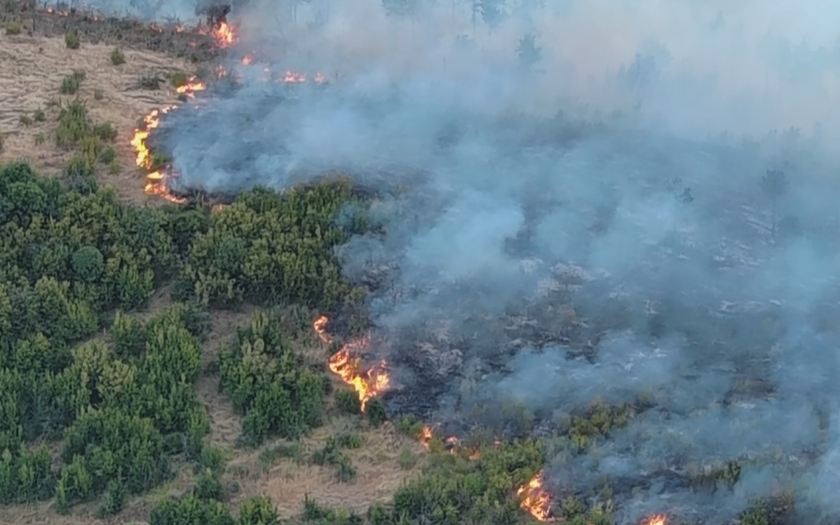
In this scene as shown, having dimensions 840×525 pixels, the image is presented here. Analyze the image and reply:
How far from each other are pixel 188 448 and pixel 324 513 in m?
2.65

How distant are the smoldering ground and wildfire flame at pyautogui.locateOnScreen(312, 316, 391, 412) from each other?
333 mm

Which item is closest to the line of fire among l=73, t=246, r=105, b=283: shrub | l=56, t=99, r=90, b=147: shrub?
l=56, t=99, r=90, b=147: shrub

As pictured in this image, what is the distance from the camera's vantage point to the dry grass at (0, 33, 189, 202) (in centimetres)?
2539

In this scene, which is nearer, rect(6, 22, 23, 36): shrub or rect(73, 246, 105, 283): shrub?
rect(73, 246, 105, 283): shrub

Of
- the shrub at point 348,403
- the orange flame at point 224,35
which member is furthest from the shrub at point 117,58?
the shrub at point 348,403

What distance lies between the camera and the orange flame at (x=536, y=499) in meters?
16.5

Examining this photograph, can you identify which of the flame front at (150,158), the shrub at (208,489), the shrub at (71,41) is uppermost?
the shrub at (71,41)

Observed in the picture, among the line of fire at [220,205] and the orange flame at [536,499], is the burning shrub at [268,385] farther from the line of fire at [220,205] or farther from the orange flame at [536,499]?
the orange flame at [536,499]

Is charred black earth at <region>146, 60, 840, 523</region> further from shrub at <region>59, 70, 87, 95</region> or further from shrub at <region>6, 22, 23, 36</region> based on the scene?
shrub at <region>6, 22, 23, 36</region>

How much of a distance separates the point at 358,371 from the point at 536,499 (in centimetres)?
426

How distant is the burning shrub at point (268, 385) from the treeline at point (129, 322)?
24 mm

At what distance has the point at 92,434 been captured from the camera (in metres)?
17.8

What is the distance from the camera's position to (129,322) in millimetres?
20094

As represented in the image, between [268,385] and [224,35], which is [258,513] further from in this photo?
[224,35]
